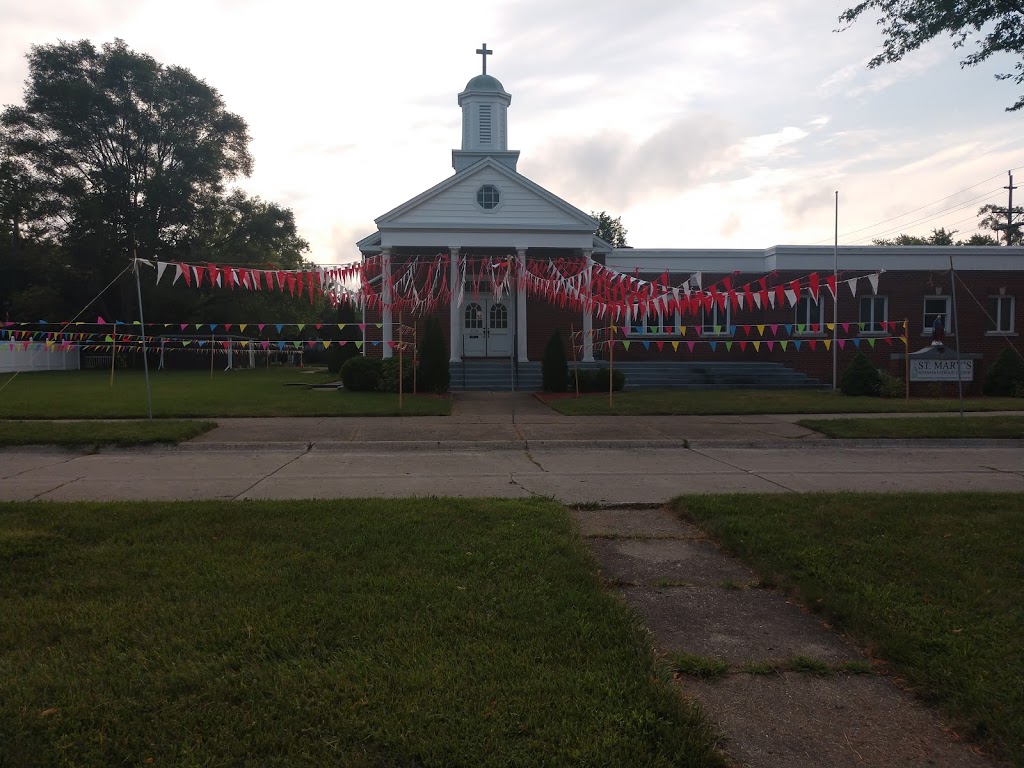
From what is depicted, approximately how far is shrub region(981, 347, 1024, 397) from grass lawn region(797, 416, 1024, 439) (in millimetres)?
7554

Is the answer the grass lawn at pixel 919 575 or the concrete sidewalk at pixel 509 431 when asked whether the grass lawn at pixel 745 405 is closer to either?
the concrete sidewalk at pixel 509 431

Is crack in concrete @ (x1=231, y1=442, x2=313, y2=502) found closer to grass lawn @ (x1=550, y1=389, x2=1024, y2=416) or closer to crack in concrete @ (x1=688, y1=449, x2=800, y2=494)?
crack in concrete @ (x1=688, y1=449, x2=800, y2=494)

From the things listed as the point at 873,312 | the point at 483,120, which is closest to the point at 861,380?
the point at 873,312

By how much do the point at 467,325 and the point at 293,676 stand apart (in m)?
23.8

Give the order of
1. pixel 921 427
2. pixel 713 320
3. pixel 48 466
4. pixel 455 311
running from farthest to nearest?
pixel 713 320 < pixel 455 311 < pixel 921 427 < pixel 48 466

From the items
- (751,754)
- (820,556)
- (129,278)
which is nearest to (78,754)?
(751,754)

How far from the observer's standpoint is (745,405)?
16984 millimetres

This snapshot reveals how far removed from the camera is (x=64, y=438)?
460 inches

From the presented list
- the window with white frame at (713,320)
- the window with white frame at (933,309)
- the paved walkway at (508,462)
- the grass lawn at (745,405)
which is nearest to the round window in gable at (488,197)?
the window with white frame at (713,320)

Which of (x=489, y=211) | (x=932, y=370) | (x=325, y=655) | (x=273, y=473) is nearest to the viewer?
(x=325, y=655)

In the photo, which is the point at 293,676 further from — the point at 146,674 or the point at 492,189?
the point at 492,189

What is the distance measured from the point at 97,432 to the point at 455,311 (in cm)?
1474

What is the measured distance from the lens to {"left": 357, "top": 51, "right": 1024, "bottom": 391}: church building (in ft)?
79.8

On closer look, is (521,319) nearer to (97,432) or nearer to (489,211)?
(489,211)
